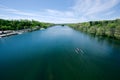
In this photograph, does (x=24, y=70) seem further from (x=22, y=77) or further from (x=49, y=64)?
(x=49, y=64)

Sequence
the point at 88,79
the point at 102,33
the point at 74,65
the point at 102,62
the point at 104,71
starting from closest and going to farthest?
1. the point at 88,79
2. the point at 104,71
3. the point at 74,65
4. the point at 102,62
5. the point at 102,33

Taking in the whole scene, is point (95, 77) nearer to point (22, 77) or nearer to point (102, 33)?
point (22, 77)

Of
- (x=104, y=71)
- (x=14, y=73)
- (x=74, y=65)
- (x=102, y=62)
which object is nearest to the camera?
(x=14, y=73)

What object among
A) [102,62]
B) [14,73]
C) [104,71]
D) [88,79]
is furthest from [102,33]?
[14,73]

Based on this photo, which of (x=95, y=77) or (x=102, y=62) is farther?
(x=102, y=62)

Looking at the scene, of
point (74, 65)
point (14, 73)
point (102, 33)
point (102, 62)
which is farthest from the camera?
point (102, 33)

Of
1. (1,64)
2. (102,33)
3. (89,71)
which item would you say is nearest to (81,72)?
(89,71)

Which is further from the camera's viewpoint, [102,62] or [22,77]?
[102,62]

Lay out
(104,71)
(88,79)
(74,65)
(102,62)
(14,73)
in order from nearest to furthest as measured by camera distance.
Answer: (88,79), (14,73), (104,71), (74,65), (102,62)
